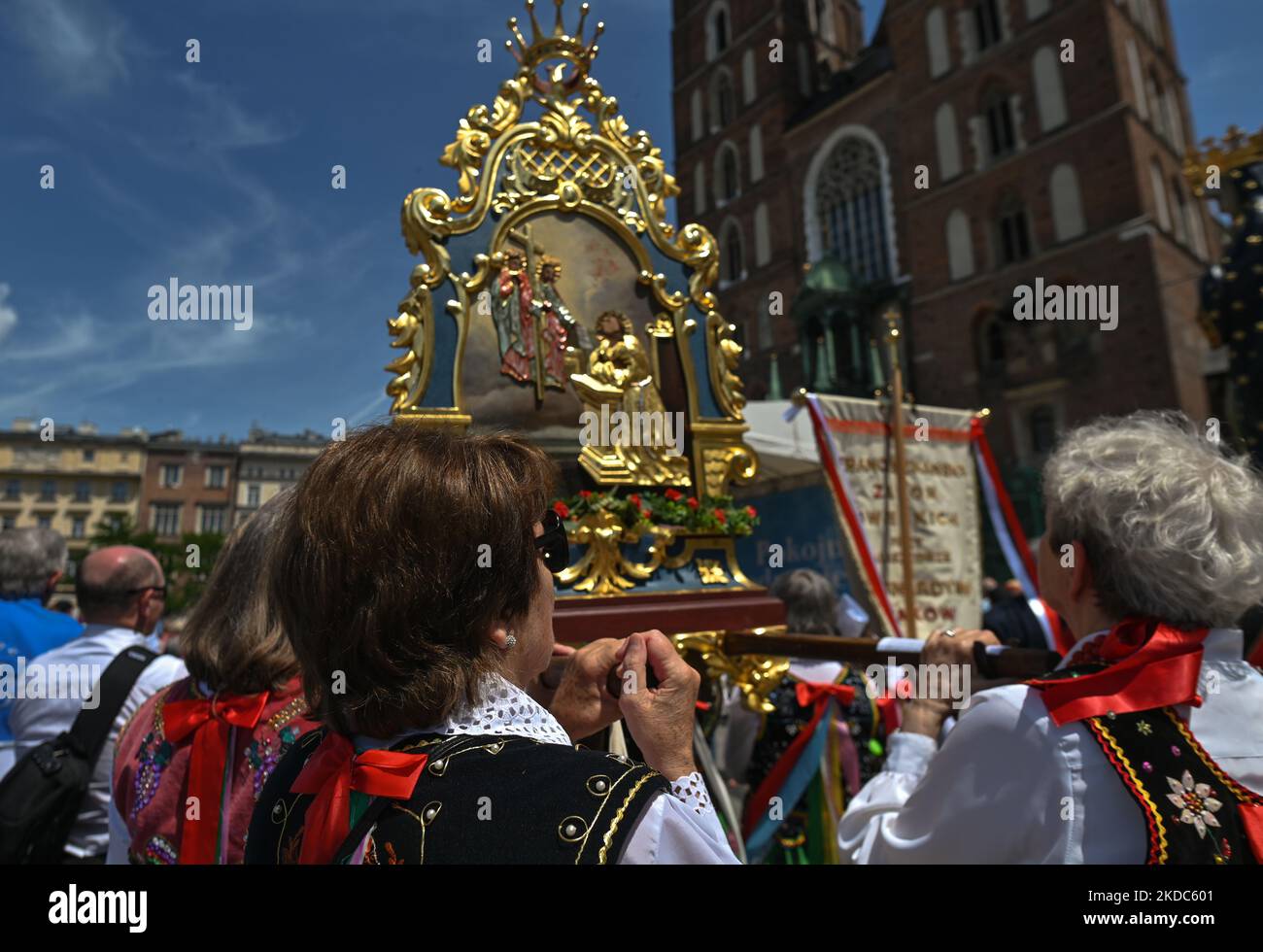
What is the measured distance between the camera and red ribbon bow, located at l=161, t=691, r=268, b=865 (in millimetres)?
1983

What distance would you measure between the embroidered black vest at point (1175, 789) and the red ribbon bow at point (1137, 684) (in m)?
0.03

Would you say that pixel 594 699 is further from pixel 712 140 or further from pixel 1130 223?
pixel 712 140

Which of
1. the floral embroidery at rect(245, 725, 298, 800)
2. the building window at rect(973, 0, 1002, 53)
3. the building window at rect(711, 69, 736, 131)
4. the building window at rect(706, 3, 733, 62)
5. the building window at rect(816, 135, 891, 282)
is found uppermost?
the building window at rect(706, 3, 733, 62)

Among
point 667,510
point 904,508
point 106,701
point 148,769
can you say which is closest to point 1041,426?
point 904,508

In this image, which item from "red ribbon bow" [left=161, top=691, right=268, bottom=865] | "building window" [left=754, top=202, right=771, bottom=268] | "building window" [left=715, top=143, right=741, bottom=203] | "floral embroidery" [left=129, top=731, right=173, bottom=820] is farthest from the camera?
"building window" [left=715, top=143, right=741, bottom=203]

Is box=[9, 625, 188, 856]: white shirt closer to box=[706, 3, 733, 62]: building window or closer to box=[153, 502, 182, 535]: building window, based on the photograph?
box=[706, 3, 733, 62]: building window

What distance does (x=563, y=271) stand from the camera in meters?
2.90

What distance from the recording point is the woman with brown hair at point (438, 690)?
1084 millimetres

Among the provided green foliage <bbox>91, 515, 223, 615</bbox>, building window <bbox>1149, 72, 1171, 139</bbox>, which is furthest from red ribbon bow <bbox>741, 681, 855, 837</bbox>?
green foliage <bbox>91, 515, 223, 615</bbox>

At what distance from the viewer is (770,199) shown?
2831cm

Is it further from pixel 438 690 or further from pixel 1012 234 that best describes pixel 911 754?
pixel 1012 234
